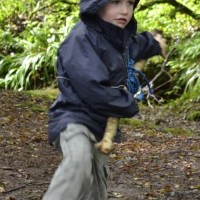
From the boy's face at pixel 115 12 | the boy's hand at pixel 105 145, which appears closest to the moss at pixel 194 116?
the boy's face at pixel 115 12

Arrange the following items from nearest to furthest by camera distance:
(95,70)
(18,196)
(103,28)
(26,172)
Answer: (95,70)
(103,28)
(18,196)
(26,172)

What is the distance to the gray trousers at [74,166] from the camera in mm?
2697

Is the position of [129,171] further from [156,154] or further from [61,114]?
[61,114]

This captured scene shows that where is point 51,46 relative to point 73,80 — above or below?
→ below

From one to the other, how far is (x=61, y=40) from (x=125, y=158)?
7.28 meters

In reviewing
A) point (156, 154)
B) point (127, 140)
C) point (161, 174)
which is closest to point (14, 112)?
point (127, 140)

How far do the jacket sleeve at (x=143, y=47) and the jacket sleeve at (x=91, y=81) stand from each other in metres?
0.42

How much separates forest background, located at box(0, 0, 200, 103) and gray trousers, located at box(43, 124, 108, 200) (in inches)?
253

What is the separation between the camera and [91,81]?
2.63 metres

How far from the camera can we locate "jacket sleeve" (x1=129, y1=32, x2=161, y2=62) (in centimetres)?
313

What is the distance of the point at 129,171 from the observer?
504 centimetres

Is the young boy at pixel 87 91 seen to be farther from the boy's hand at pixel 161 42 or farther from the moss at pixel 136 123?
the moss at pixel 136 123

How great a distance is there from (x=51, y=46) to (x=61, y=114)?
950 cm

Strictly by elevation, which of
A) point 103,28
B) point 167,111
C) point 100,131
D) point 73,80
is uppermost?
point 103,28
